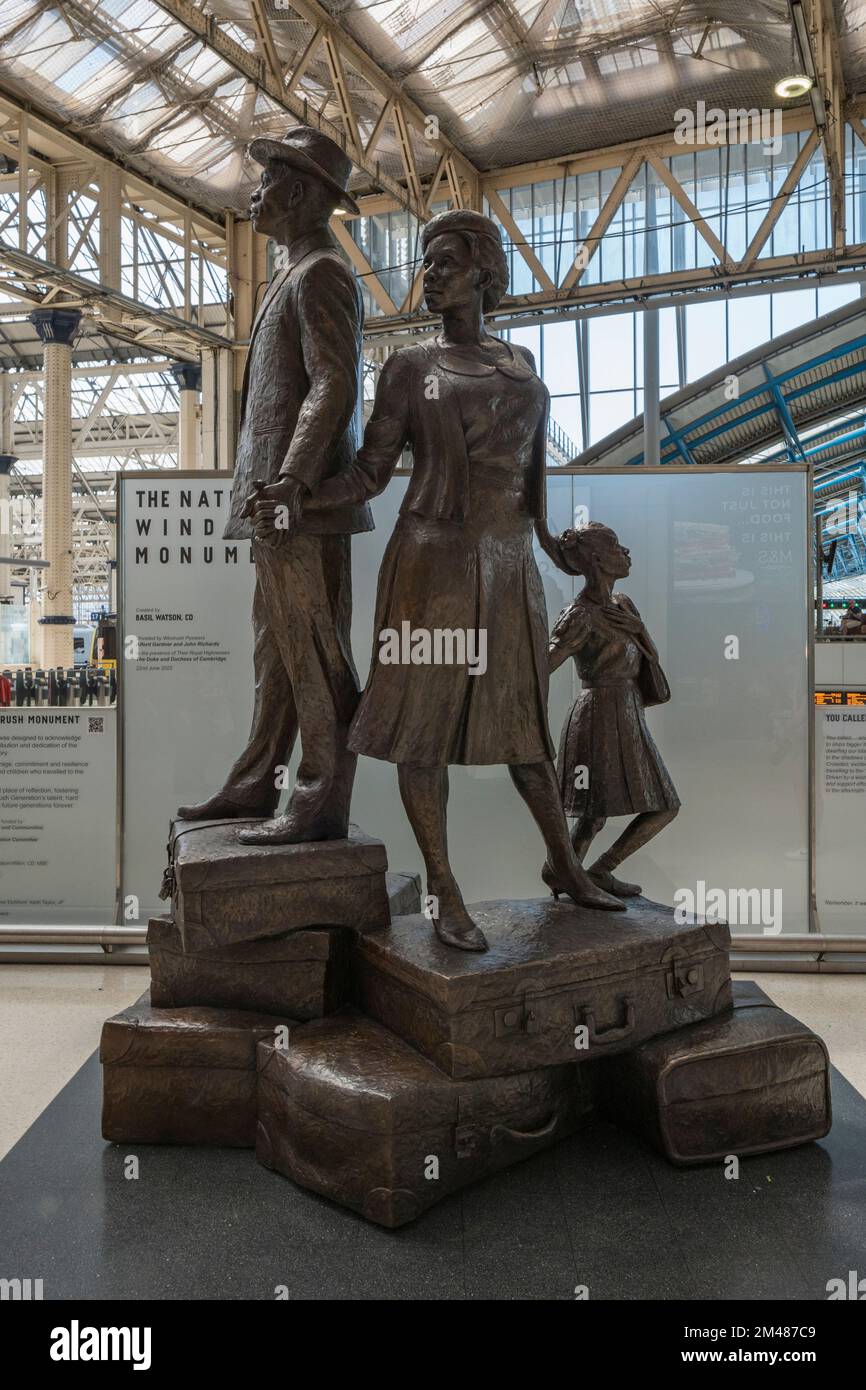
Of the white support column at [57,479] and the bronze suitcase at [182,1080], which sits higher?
the white support column at [57,479]

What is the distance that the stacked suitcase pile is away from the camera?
230cm

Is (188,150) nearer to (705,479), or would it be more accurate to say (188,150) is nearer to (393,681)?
(705,479)

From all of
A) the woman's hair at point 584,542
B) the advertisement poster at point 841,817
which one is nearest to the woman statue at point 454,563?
the woman's hair at point 584,542

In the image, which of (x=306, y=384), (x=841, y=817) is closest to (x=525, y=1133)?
(x=306, y=384)

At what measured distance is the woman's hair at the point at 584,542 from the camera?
113 inches

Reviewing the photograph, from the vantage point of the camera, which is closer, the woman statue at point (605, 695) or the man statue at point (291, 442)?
the man statue at point (291, 442)

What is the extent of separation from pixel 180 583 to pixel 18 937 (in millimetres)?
1864

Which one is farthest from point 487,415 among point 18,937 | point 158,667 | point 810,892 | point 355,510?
point 18,937

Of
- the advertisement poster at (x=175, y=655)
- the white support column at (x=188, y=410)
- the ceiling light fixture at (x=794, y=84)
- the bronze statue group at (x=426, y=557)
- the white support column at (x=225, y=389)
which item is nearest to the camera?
the bronze statue group at (x=426, y=557)

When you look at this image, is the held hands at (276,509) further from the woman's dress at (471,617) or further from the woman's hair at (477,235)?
the woman's hair at (477,235)

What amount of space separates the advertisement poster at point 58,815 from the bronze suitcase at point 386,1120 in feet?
8.85

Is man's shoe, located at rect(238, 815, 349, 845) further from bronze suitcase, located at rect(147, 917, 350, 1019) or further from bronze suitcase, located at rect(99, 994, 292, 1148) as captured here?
bronze suitcase, located at rect(99, 994, 292, 1148)

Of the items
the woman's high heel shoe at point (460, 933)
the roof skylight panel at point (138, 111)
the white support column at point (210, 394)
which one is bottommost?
the woman's high heel shoe at point (460, 933)

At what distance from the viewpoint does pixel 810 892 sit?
470 centimetres
